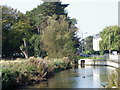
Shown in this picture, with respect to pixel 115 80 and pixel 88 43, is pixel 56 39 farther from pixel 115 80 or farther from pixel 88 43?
pixel 88 43

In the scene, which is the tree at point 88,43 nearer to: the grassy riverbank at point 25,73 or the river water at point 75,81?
the river water at point 75,81

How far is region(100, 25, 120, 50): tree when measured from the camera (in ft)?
261

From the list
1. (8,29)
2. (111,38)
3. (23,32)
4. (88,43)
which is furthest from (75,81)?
(88,43)

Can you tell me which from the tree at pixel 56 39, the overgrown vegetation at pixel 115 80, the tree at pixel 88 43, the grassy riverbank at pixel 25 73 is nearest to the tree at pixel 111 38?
the tree at pixel 56 39

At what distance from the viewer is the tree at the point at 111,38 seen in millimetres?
79669

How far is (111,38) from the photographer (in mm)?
81375

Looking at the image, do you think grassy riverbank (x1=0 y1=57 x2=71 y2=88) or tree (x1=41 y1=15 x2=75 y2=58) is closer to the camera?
grassy riverbank (x1=0 y1=57 x2=71 y2=88)

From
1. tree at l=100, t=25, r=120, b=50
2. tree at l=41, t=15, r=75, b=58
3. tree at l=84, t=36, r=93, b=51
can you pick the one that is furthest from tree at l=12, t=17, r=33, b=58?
tree at l=84, t=36, r=93, b=51

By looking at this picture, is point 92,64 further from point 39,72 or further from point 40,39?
point 39,72

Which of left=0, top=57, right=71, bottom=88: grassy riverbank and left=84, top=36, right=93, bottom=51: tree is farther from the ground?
left=84, top=36, right=93, bottom=51: tree

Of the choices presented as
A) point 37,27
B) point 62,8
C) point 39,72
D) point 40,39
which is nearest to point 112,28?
point 62,8

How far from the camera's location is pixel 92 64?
53.0m

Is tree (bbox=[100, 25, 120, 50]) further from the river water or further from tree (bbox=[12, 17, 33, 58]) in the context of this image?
the river water

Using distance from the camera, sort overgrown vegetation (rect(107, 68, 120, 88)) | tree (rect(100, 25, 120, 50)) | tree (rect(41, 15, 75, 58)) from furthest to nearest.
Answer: tree (rect(100, 25, 120, 50))
tree (rect(41, 15, 75, 58))
overgrown vegetation (rect(107, 68, 120, 88))
